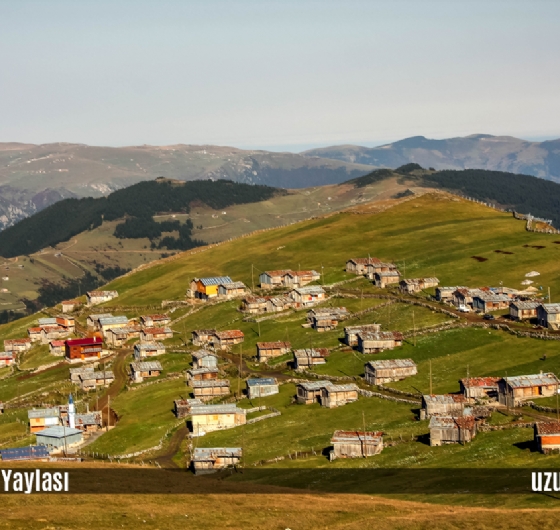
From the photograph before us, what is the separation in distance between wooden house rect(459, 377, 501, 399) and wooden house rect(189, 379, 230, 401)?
41.7 metres

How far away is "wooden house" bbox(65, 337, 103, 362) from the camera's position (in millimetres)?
193125

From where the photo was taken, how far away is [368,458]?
10775cm

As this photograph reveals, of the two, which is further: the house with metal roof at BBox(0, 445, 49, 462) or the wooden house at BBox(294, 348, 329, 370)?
the wooden house at BBox(294, 348, 329, 370)

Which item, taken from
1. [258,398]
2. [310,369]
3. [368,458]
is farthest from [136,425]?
[368,458]

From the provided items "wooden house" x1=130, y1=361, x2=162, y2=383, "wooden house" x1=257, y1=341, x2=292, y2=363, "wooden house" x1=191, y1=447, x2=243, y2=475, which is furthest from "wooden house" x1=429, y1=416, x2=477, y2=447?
"wooden house" x1=130, y1=361, x2=162, y2=383

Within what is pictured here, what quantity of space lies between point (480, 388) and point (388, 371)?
19725mm

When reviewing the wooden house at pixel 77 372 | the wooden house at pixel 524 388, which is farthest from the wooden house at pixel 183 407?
the wooden house at pixel 524 388

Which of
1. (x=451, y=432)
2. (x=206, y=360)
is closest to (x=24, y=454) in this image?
(x=206, y=360)

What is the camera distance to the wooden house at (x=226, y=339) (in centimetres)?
18112

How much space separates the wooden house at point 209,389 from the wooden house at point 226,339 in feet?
103

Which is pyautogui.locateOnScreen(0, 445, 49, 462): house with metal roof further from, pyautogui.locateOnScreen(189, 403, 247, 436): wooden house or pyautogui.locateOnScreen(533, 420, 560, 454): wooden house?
pyautogui.locateOnScreen(533, 420, 560, 454): wooden house

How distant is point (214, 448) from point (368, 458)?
65.2 ft

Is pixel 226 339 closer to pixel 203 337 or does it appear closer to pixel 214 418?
pixel 203 337

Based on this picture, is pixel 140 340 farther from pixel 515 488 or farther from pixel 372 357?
pixel 515 488
